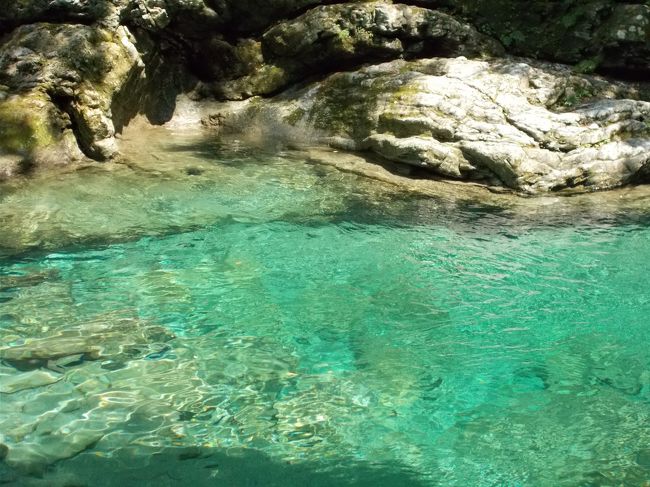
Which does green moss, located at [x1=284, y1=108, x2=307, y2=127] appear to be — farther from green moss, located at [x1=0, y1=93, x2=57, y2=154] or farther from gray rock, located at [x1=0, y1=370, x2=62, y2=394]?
gray rock, located at [x1=0, y1=370, x2=62, y2=394]

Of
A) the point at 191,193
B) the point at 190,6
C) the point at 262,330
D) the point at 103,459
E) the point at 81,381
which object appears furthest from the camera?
the point at 190,6

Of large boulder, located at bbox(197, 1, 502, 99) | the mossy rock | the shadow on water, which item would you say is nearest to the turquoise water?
the shadow on water

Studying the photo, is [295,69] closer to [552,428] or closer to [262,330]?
[262,330]

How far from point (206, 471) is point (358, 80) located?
807cm

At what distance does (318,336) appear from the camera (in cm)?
500

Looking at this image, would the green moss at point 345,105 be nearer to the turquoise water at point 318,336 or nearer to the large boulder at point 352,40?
the large boulder at point 352,40

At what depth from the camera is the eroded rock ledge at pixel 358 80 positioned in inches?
340

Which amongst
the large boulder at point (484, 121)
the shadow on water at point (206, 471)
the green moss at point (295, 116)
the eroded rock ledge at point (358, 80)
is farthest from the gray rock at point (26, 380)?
the green moss at point (295, 116)

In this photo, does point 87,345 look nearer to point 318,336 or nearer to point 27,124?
point 318,336

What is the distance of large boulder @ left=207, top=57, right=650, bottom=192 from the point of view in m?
8.58

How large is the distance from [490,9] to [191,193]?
6640 millimetres

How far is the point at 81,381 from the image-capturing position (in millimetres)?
4188

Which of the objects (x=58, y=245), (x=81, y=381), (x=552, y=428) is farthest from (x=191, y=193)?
(x=552, y=428)

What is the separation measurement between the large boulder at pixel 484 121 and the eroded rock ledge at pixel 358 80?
24 mm
